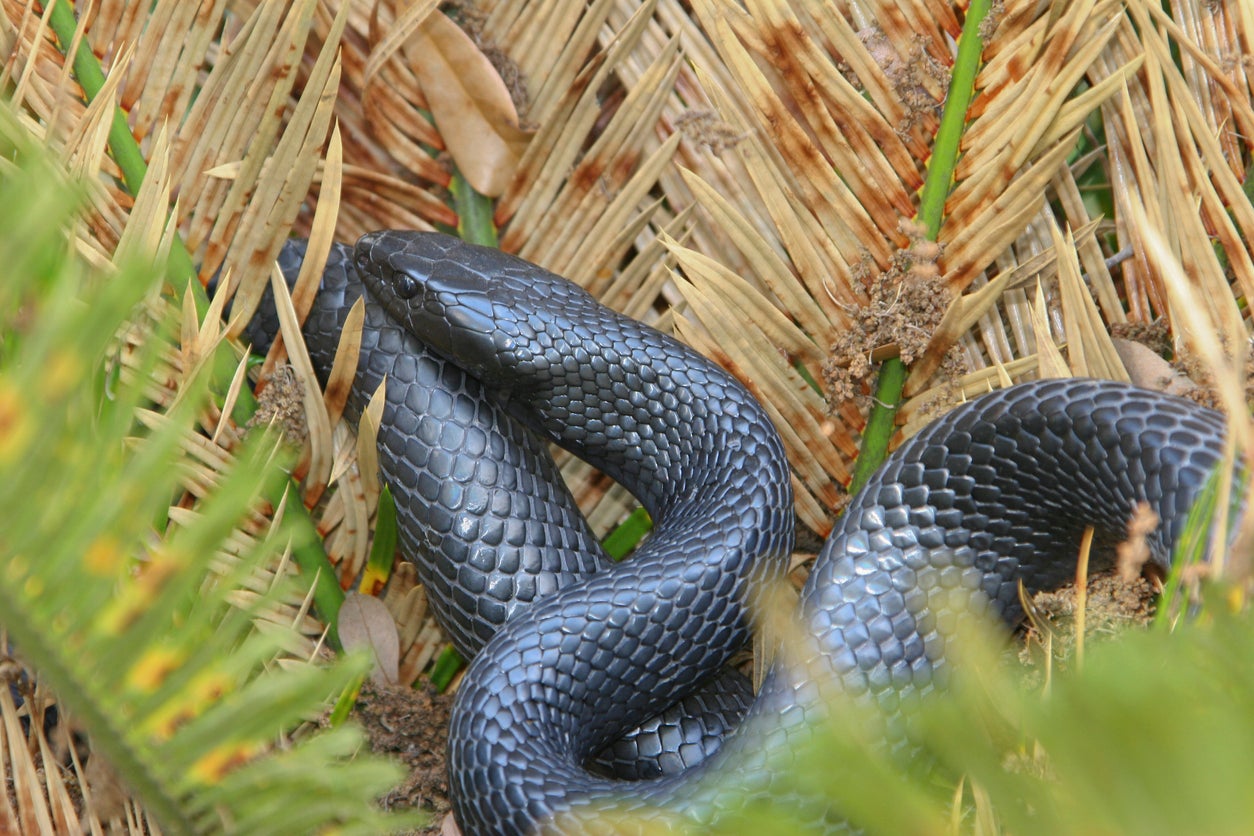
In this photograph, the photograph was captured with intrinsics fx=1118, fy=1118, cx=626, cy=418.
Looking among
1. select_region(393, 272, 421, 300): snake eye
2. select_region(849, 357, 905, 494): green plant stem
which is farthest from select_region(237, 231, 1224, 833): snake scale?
select_region(849, 357, 905, 494): green plant stem

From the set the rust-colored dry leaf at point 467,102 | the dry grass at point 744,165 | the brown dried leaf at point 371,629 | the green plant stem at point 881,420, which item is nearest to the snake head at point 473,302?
the dry grass at point 744,165

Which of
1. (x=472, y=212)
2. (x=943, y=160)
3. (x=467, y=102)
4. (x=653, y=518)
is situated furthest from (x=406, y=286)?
(x=943, y=160)

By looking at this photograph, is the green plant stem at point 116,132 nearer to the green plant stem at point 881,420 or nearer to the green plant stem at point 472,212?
the green plant stem at point 472,212

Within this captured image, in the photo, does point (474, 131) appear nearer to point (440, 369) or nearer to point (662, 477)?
point (440, 369)

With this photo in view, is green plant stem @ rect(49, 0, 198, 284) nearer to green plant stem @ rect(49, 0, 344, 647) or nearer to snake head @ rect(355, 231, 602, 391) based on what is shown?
green plant stem @ rect(49, 0, 344, 647)

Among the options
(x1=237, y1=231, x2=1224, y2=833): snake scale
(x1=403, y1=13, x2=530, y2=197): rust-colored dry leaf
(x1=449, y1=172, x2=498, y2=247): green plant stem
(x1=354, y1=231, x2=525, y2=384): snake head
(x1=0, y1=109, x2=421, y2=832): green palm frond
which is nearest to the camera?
(x1=0, y1=109, x2=421, y2=832): green palm frond

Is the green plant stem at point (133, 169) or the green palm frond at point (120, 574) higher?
the green plant stem at point (133, 169)

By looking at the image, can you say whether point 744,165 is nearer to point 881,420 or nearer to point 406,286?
point 881,420
